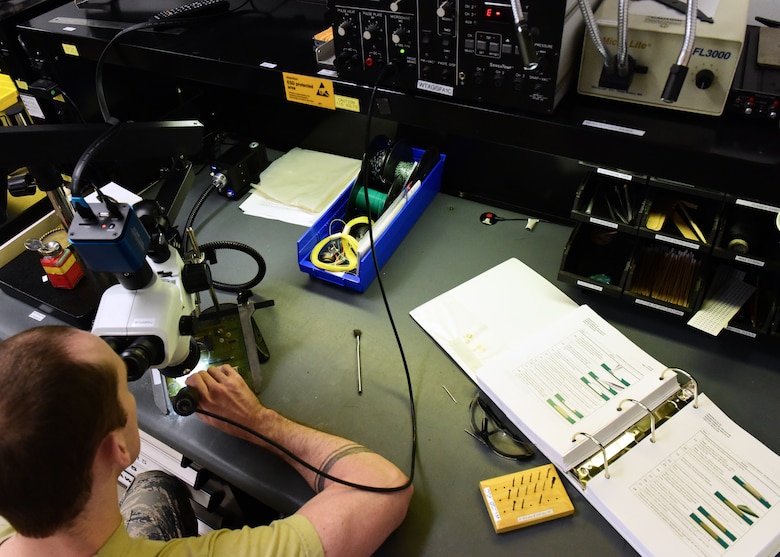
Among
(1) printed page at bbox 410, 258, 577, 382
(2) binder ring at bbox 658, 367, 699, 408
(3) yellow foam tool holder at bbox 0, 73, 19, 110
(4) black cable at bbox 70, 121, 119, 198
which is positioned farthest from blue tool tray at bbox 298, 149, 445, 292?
(3) yellow foam tool holder at bbox 0, 73, 19, 110

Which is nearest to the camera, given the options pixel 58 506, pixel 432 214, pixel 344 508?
pixel 58 506

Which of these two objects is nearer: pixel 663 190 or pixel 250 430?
pixel 250 430

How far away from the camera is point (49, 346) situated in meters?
0.73

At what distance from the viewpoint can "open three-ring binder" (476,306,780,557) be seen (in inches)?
35.0

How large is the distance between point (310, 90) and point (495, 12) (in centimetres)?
42

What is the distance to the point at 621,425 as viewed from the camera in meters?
1.03

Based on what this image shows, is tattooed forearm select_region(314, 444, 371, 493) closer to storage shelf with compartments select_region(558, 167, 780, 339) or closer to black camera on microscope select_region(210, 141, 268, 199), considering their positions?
storage shelf with compartments select_region(558, 167, 780, 339)

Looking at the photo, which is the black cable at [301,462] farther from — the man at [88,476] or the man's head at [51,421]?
the man's head at [51,421]

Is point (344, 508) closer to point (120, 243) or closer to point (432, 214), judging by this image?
point (120, 243)

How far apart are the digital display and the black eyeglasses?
700 millimetres

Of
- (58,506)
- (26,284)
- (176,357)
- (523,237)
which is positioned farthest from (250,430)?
(523,237)

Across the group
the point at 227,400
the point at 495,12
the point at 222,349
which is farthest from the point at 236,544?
the point at 495,12

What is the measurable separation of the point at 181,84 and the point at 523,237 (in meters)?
1.22

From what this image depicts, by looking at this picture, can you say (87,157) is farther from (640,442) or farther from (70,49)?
(640,442)
